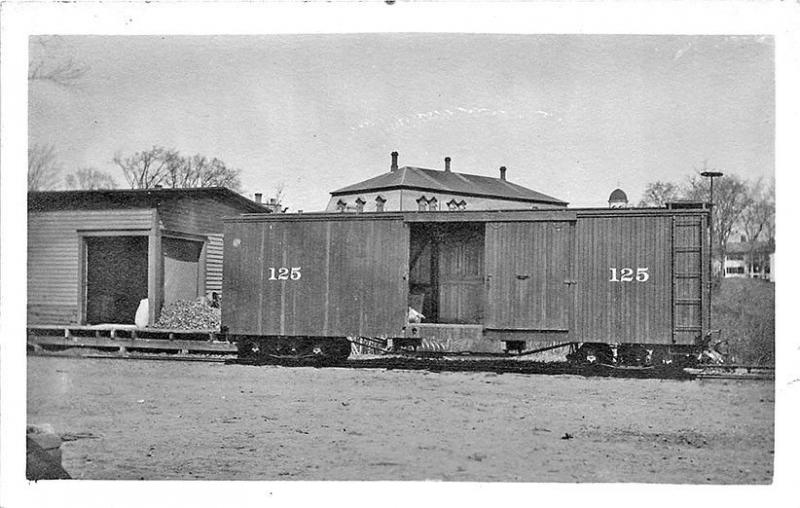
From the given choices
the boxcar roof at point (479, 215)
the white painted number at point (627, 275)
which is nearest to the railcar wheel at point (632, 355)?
the white painted number at point (627, 275)

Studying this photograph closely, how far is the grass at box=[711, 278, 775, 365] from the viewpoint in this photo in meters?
9.02

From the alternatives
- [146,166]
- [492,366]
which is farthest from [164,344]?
[492,366]

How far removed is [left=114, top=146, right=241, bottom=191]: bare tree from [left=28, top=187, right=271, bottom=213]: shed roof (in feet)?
1.37

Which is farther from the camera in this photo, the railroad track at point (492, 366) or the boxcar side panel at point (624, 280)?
the railroad track at point (492, 366)

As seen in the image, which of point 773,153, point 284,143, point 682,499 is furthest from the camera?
point 284,143

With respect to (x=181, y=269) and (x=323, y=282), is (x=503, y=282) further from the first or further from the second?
(x=181, y=269)

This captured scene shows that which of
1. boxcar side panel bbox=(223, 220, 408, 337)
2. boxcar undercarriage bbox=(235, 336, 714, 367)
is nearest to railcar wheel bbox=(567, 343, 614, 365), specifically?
boxcar undercarriage bbox=(235, 336, 714, 367)

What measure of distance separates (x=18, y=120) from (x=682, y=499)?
904 cm

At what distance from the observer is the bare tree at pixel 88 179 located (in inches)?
380

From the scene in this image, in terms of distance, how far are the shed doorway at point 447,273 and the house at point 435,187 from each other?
2.62 feet

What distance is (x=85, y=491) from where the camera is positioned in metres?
8.16

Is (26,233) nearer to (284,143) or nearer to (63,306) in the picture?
(284,143)

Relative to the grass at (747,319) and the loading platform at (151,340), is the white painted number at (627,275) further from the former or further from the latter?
the loading platform at (151,340)
